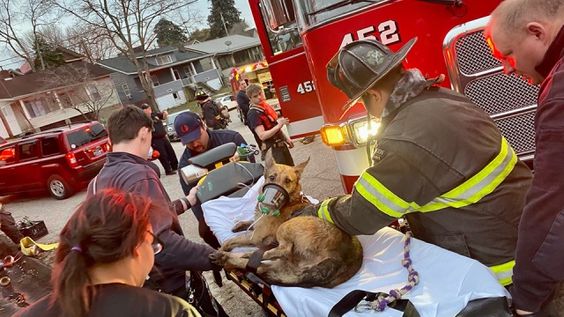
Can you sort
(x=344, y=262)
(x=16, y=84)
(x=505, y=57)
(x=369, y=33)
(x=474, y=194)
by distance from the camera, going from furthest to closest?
(x=16, y=84)
(x=369, y=33)
(x=344, y=262)
(x=474, y=194)
(x=505, y=57)

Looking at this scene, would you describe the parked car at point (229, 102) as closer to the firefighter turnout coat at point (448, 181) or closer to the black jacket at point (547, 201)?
the firefighter turnout coat at point (448, 181)

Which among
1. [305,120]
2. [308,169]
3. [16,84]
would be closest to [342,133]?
[305,120]

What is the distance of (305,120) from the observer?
231 inches

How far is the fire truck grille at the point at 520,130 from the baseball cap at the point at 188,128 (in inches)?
104

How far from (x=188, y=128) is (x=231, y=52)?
169ft

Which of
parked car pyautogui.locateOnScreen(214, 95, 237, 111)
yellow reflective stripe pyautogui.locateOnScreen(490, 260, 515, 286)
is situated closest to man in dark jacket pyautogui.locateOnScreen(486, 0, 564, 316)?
yellow reflective stripe pyautogui.locateOnScreen(490, 260, 515, 286)

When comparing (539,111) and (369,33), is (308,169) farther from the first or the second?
(539,111)

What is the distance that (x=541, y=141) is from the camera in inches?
48.0

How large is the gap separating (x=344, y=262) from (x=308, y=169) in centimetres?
578

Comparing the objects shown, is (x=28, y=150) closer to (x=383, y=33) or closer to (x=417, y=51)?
(x=383, y=33)

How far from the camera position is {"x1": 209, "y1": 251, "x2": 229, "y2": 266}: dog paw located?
2368 mm

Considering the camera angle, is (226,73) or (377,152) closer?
(377,152)

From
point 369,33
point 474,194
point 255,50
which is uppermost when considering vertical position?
point 255,50

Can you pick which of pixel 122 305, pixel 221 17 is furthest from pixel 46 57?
pixel 122 305
